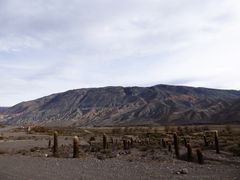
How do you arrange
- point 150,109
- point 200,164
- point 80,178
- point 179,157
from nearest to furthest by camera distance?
1. point 80,178
2. point 200,164
3. point 179,157
4. point 150,109

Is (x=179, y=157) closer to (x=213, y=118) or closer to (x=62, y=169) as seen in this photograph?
(x=62, y=169)

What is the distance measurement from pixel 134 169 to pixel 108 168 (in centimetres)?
171

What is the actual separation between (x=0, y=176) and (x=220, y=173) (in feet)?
35.2

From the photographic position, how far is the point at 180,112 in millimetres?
176625

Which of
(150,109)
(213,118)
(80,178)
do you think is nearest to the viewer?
(80,178)

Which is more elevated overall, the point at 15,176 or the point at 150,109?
the point at 150,109

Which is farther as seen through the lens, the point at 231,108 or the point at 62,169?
the point at 231,108

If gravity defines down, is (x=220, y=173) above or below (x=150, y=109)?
below

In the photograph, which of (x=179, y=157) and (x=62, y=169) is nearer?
(x=62, y=169)

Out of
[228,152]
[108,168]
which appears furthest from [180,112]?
[108,168]

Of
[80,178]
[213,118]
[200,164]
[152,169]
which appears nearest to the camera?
[80,178]

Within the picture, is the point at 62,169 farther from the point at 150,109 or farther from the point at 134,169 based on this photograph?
Result: the point at 150,109

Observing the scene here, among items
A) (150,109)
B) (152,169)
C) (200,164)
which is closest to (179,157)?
(200,164)

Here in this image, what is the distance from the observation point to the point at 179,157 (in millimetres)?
27094
